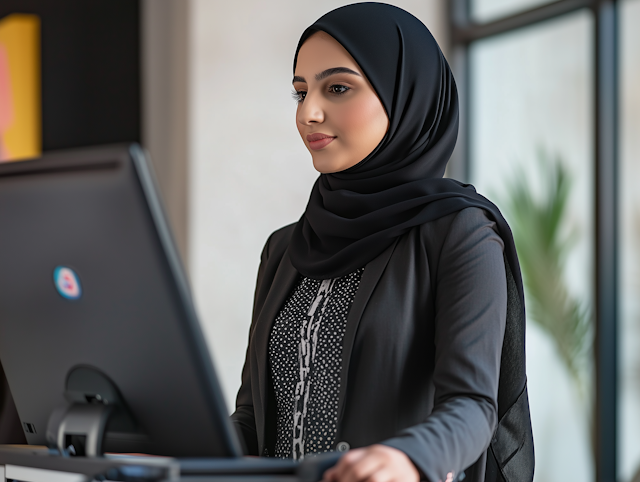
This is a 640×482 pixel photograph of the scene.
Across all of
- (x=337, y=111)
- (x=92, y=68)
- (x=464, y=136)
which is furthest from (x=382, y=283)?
(x=92, y=68)

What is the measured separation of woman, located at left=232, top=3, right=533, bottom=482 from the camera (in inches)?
41.5

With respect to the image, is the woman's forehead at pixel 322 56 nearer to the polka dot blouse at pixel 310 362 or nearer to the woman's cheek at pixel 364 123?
the woman's cheek at pixel 364 123

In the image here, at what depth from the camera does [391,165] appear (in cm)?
123

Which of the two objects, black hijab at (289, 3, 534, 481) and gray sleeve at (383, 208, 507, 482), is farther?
black hijab at (289, 3, 534, 481)

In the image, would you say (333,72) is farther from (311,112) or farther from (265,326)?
(265,326)

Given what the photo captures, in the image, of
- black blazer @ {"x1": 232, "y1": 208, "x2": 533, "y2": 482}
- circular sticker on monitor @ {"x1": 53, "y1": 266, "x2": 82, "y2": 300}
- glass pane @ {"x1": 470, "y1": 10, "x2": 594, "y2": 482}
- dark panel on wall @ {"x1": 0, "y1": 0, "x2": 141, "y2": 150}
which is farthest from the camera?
dark panel on wall @ {"x1": 0, "y1": 0, "x2": 141, "y2": 150}

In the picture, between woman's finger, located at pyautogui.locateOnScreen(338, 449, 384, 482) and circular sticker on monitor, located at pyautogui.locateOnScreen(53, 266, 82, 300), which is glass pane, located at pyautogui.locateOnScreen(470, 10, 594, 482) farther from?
circular sticker on monitor, located at pyautogui.locateOnScreen(53, 266, 82, 300)

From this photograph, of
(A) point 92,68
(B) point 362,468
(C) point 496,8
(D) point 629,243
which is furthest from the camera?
(A) point 92,68

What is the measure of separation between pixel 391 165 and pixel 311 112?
16cm

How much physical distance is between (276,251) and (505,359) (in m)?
0.45

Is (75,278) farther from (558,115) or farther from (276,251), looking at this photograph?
(558,115)

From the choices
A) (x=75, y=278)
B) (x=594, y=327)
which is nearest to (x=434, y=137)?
(x=75, y=278)

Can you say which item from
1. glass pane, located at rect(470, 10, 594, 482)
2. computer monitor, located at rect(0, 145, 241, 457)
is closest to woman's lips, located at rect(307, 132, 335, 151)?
computer monitor, located at rect(0, 145, 241, 457)

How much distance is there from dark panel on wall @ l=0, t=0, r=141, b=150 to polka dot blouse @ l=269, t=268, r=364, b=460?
2.73 m
